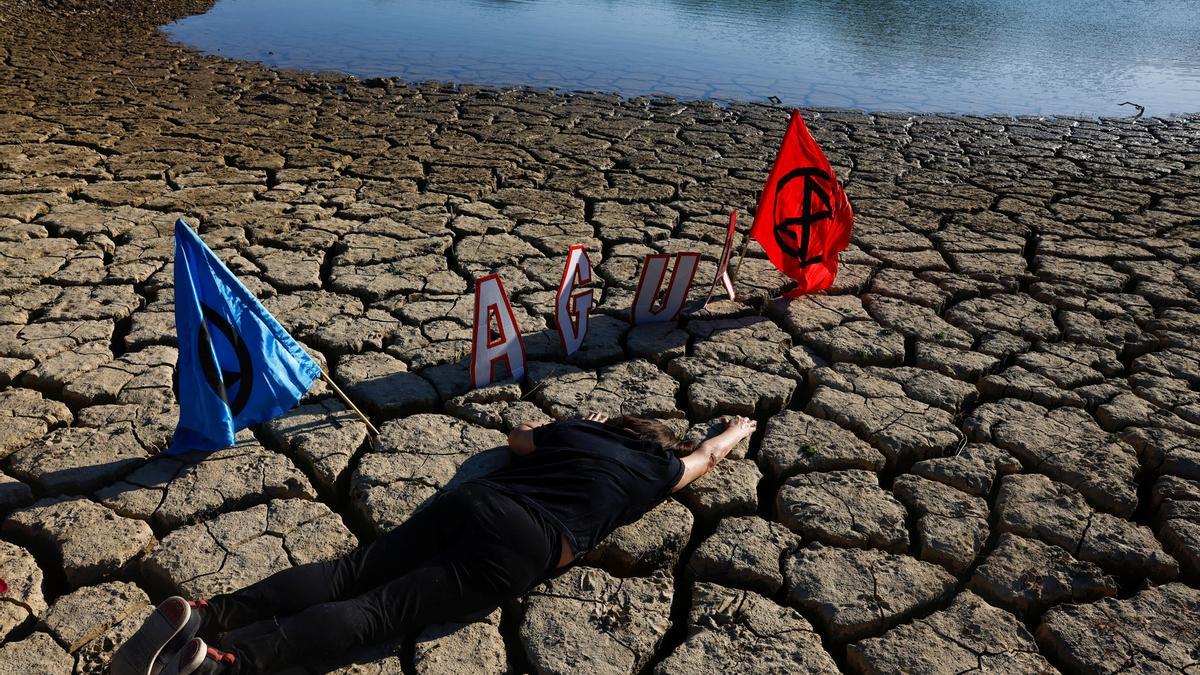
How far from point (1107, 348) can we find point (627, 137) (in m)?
4.63

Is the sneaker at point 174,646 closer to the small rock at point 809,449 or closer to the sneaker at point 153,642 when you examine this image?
the sneaker at point 153,642

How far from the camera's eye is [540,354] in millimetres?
3752

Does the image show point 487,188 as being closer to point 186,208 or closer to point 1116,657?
point 186,208

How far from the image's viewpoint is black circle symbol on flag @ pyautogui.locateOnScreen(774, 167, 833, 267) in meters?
4.28

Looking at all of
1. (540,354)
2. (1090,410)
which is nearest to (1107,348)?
(1090,410)

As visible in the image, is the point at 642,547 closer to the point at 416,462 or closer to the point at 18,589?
the point at 416,462

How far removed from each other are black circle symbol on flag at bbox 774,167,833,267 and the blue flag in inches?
97.2

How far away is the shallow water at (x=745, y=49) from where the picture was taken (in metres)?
11.2

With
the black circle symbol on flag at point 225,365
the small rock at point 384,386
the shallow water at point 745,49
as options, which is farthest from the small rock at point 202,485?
the shallow water at point 745,49

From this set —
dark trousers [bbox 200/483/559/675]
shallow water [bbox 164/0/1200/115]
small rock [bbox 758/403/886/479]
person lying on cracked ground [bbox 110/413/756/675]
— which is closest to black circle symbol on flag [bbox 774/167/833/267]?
small rock [bbox 758/403/886/479]

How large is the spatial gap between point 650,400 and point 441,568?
1.36 m

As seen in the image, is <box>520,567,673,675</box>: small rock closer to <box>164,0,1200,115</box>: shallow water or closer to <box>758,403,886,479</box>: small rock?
<box>758,403,886,479</box>: small rock

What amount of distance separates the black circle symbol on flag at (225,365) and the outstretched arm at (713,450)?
1.42 m

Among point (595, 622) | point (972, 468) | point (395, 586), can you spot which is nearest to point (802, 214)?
point (972, 468)
